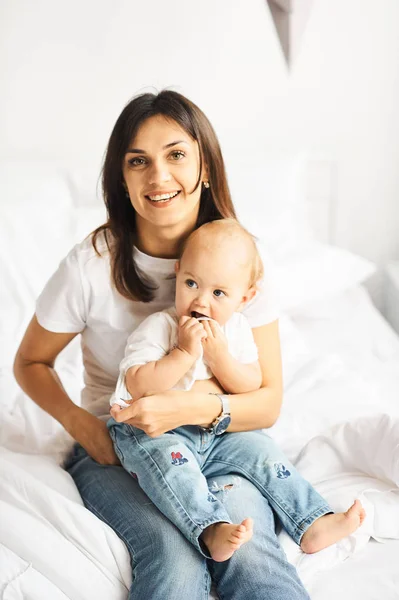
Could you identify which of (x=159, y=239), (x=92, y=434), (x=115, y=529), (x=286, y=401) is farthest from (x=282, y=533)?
(x=159, y=239)

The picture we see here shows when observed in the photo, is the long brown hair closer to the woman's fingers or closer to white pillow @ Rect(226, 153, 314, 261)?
the woman's fingers

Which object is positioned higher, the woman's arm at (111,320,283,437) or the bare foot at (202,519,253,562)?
the woman's arm at (111,320,283,437)

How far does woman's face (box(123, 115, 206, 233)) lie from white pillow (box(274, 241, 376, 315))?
89cm

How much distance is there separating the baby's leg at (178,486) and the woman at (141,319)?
3 cm

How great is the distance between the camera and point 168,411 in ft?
4.23

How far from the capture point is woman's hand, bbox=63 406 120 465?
4.54ft

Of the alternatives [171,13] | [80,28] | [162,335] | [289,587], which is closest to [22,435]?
[162,335]

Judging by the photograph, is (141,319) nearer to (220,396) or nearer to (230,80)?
(220,396)

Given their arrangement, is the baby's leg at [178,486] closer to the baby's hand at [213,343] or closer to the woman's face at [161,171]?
the baby's hand at [213,343]

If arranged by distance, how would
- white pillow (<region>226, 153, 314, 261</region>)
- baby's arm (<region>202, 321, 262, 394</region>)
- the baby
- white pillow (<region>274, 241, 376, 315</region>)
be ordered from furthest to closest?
white pillow (<region>226, 153, 314, 261</region>), white pillow (<region>274, 241, 376, 315</region>), baby's arm (<region>202, 321, 262, 394</region>), the baby

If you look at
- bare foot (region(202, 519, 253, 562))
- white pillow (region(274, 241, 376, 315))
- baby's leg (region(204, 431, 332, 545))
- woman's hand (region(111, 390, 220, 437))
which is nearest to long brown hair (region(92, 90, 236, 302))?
woman's hand (region(111, 390, 220, 437))

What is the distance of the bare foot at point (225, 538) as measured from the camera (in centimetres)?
112

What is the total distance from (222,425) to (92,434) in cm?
26

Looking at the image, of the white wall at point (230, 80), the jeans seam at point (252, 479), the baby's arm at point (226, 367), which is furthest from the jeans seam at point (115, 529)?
the white wall at point (230, 80)
